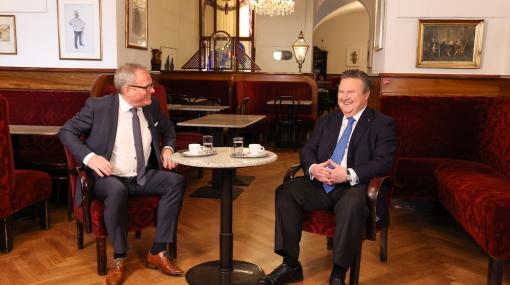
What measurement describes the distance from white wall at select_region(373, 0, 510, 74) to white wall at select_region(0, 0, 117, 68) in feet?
9.28

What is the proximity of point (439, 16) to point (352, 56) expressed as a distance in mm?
14249

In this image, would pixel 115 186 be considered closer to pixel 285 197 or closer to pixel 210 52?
pixel 285 197

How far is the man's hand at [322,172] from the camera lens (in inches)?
113

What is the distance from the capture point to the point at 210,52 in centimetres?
1091

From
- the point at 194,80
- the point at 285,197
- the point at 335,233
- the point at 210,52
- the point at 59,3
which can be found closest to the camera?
the point at 335,233

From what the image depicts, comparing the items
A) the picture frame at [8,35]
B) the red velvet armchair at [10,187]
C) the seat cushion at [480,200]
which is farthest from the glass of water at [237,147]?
the picture frame at [8,35]

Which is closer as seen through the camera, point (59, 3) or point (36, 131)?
point (36, 131)

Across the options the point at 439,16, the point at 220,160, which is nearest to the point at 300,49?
the point at 439,16

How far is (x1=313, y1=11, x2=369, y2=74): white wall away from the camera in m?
18.5

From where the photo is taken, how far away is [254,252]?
3490 mm

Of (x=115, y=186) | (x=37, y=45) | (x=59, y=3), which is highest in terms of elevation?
(x=59, y=3)

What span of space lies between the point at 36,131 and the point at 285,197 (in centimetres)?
208

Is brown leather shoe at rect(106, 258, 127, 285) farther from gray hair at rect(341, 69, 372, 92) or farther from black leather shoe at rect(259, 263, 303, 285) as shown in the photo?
gray hair at rect(341, 69, 372, 92)

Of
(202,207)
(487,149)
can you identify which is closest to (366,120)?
(487,149)
